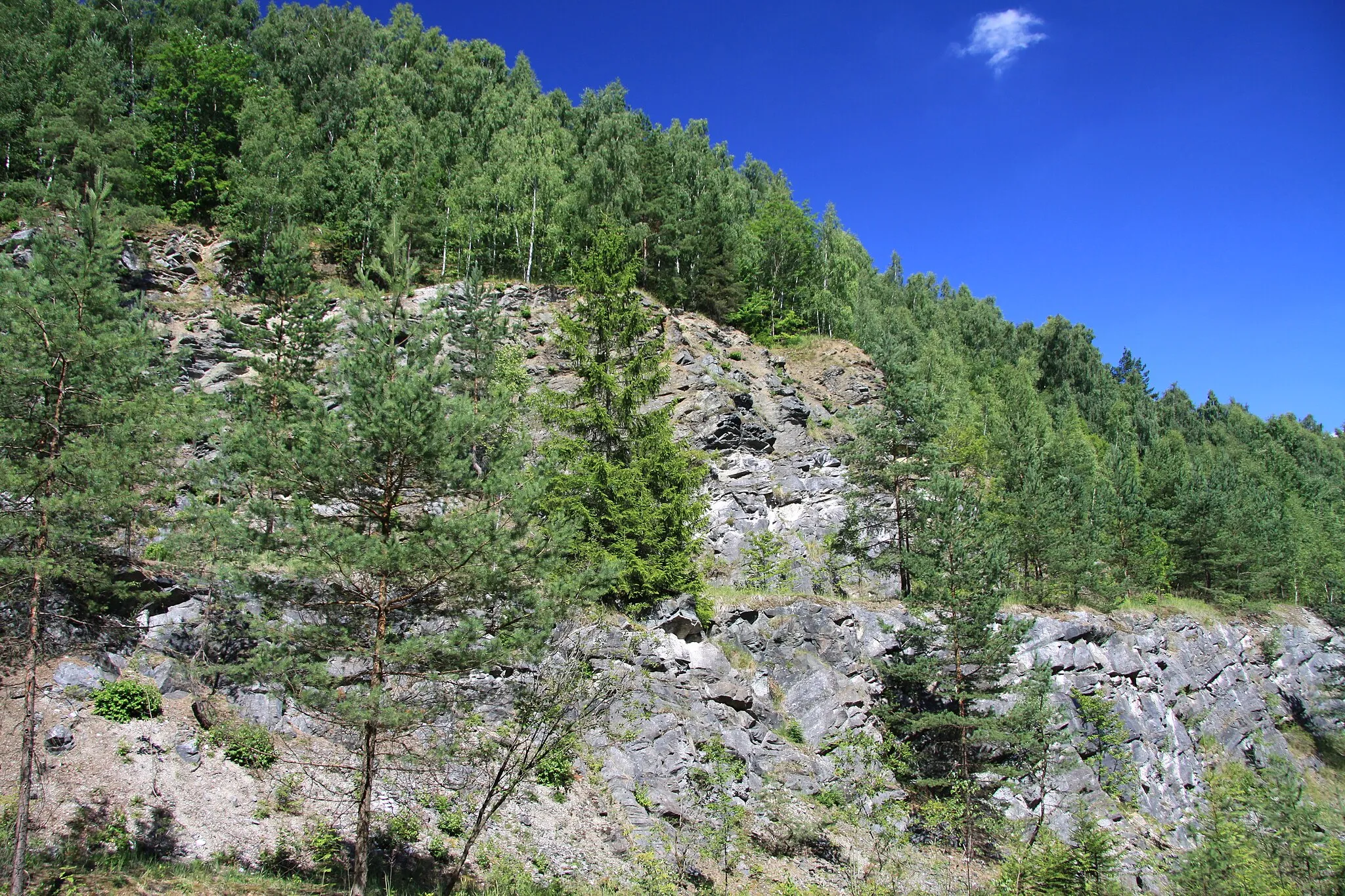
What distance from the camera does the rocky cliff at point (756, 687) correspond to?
498 inches

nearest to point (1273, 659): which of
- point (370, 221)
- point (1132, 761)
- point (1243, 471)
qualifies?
point (1132, 761)

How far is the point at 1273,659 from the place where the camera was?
118ft

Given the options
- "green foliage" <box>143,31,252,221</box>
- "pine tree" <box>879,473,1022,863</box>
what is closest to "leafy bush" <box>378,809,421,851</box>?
"pine tree" <box>879,473,1022,863</box>

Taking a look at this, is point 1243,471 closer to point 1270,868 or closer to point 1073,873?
point 1270,868

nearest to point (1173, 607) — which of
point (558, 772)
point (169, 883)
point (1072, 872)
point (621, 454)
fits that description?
point (1072, 872)

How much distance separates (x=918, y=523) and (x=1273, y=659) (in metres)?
30.7

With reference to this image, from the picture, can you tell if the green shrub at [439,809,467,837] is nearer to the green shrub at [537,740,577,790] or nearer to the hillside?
the hillside

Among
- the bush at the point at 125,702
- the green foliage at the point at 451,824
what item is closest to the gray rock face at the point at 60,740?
the bush at the point at 125,702

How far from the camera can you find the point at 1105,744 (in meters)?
18.7

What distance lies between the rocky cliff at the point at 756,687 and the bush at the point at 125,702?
8.6 inches

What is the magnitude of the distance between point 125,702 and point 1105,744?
24.8 metres

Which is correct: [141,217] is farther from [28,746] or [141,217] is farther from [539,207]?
[28,746]

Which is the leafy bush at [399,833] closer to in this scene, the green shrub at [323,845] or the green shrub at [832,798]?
the green shrub at [323,845]

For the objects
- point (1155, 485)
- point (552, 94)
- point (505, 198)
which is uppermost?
point (552, 94)
